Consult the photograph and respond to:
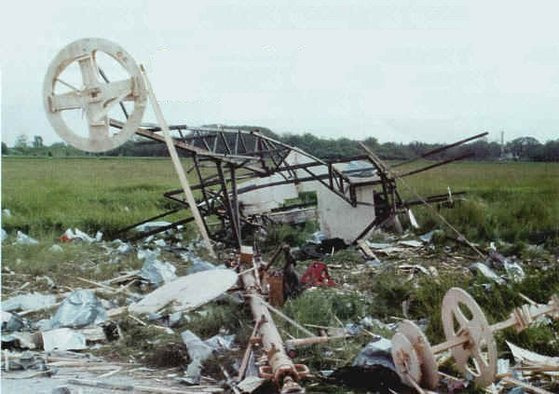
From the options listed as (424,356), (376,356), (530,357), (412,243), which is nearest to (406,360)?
(424,356)

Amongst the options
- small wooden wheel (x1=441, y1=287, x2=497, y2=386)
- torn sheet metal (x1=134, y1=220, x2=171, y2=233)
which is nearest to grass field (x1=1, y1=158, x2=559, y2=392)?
torn sheet metal (x1=134, y1=220, x2=171, y2=233)

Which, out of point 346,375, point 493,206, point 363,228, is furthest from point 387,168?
point 346,375

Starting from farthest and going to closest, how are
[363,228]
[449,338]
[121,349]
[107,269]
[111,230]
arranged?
[363,228] < [111,230] < [107,269] < [121,349] < [449,338]

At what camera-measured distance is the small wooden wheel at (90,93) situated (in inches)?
188

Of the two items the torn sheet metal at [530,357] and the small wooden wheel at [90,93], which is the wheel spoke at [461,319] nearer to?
the torn sheet metal at [530,357]

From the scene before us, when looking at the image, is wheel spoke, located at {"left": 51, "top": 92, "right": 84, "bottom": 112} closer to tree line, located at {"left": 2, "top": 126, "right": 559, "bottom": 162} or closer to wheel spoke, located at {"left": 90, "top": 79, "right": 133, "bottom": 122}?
wheel spoke, located at {"left": 90, "top": 79, "right": 133, "bottom": 122}

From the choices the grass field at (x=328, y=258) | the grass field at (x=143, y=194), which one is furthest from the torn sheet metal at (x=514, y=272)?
the grass field at (x=143, y=194)

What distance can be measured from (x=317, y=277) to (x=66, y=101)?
2907 millimetres

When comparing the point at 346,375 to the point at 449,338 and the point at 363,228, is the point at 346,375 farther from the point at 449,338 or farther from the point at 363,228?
the point at 363,228

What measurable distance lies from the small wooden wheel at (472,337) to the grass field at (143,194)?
2079 millimetres

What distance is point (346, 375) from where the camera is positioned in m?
4.29

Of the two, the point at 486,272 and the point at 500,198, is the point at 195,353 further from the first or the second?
the point at 500,198

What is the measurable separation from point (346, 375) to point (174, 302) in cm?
162

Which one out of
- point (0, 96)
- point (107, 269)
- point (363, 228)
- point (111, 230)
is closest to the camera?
point (0, 96)
